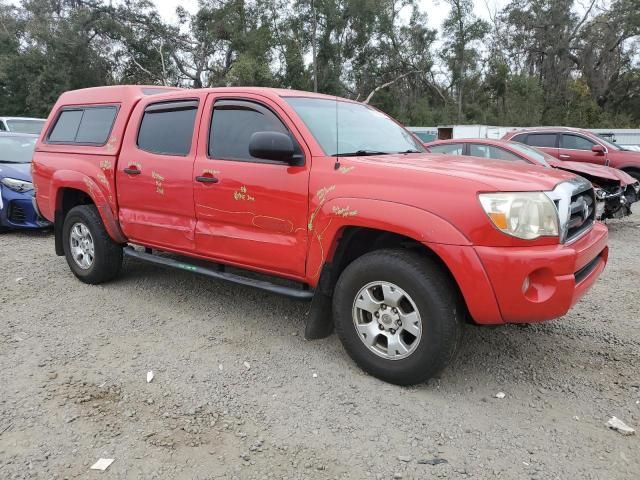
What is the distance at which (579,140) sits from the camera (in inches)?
428

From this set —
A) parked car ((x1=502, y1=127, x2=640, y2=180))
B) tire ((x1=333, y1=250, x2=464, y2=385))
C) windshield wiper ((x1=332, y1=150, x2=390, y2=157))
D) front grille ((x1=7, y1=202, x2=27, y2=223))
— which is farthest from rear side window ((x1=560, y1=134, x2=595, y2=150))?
front grille ((x1=7, y1=202, x2=27, y2=223))

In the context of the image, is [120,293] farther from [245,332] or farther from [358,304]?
[358,304]

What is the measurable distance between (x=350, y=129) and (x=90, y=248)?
2.90 meters

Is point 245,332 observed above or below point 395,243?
below

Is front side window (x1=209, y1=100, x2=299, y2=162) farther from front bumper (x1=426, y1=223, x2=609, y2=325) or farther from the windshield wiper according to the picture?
front bumper (x1=426, y1=223, x2=609, y2=325)

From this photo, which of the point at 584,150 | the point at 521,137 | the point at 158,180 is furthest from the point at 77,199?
the point at 584,150

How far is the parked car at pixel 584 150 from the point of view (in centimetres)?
1077

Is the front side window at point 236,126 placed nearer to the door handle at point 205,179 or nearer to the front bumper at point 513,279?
the door handle at point 205,179

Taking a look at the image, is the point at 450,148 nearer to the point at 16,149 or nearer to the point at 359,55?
the point at 16,149

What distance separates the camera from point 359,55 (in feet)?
136

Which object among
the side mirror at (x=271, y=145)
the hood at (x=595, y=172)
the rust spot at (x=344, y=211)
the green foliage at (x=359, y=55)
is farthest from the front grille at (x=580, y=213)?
the green foliage at (x=359, y=55)

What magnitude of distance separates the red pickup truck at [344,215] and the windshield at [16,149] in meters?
3.99

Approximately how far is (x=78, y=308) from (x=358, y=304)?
2.68 metres

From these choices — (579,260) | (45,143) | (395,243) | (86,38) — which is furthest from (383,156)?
(86,38)
